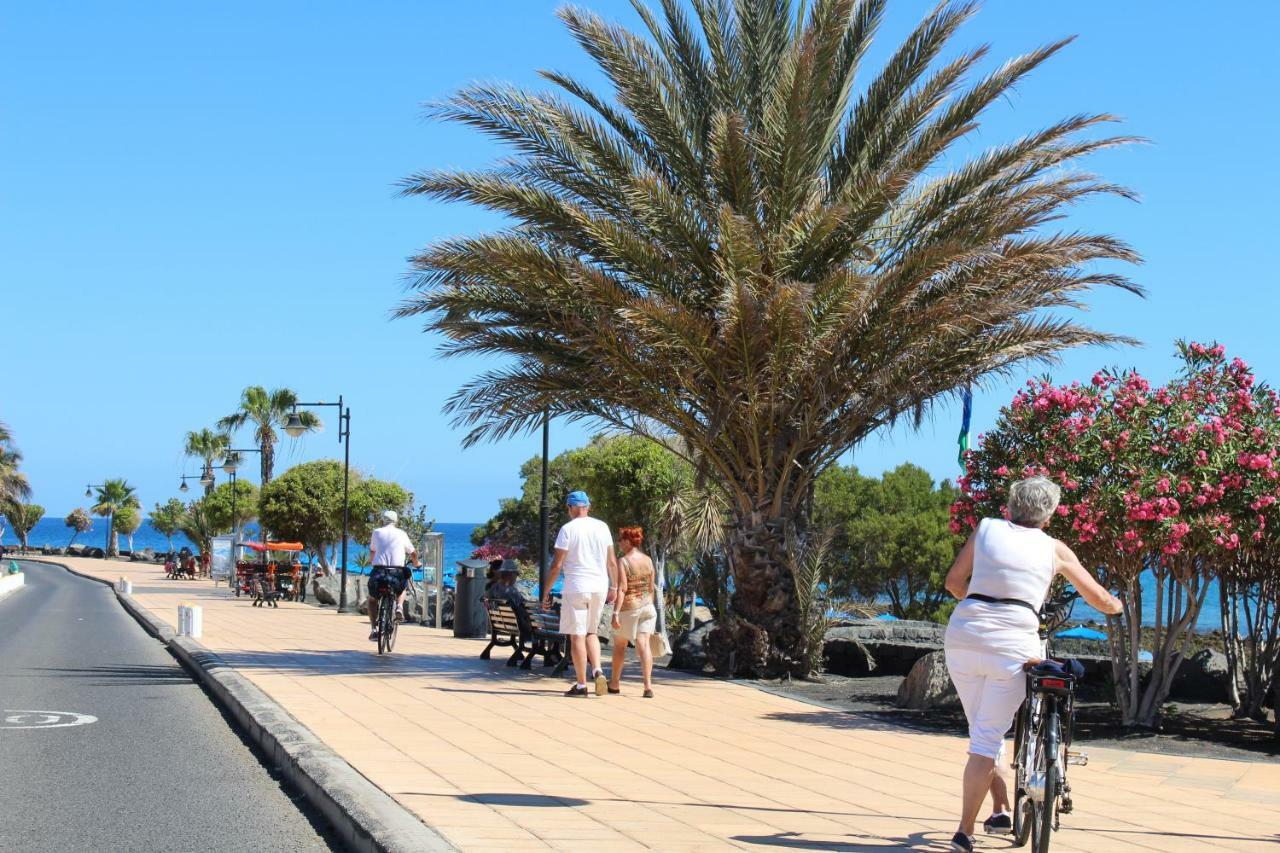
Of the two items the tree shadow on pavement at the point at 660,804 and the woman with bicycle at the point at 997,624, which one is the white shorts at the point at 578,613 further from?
the woman with bicycle at the point at 997,624

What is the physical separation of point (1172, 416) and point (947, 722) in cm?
313

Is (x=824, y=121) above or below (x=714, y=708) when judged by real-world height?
above

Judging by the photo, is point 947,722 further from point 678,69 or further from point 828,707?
point 678,69

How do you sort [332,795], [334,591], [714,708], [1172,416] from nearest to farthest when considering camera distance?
[332,795] < [1172,416] < [714,708] < [334,591]

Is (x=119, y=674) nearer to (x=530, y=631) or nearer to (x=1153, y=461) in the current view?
(x=530, y=631)

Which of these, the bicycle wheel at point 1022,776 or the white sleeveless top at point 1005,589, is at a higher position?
the white sleeveless top at point 1005,589

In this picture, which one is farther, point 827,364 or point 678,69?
point 678,69

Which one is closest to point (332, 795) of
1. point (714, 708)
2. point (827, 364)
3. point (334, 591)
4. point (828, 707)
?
point (714, 708)

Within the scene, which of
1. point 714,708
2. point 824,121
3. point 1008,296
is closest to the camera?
point 714,708

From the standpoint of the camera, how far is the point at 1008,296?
14180mm

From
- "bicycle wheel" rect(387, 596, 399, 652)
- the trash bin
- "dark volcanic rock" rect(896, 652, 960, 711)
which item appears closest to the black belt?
"dark volcanic rock" rect(896, 652, 960, 711)

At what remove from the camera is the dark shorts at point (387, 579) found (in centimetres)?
1686

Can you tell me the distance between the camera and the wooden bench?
15055 millimetres

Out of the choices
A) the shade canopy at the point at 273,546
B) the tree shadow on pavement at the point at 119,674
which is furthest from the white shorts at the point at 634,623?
the shade canopy at the point at 273,546
